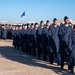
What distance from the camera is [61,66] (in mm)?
12773

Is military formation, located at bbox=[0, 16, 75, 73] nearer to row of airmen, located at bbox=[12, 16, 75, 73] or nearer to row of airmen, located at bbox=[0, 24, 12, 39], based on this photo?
row of airmen, located at bbox=[12, 16, 75, 73]

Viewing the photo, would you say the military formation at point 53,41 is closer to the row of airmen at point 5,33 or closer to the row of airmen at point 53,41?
the row of airmen at point 53,41

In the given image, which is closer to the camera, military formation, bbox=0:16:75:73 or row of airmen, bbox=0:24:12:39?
military formation, bbox=0:16:75:73

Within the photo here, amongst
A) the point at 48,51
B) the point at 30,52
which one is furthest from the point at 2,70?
the point at 30,52

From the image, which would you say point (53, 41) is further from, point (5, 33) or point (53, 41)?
point (5, 33)

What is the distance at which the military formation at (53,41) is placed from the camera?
1177cm

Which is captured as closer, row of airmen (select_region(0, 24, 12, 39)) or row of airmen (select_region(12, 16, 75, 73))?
row of airmen (select_region(12, 16, 75, 73))

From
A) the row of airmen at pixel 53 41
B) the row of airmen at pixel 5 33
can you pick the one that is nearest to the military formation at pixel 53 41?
the row of airmen at pixel 53 41

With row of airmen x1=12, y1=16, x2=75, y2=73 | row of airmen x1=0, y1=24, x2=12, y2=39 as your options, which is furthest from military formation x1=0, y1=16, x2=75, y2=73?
row of airmen x1=0, y1=24, x2=12, y2=39

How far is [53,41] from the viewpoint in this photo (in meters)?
14.0

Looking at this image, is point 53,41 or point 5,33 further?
point 5,33

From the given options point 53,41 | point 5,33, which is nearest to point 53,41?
point 53,41

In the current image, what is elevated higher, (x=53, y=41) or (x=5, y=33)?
(x=53, y=41)

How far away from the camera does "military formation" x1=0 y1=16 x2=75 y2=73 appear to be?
38.6ft
